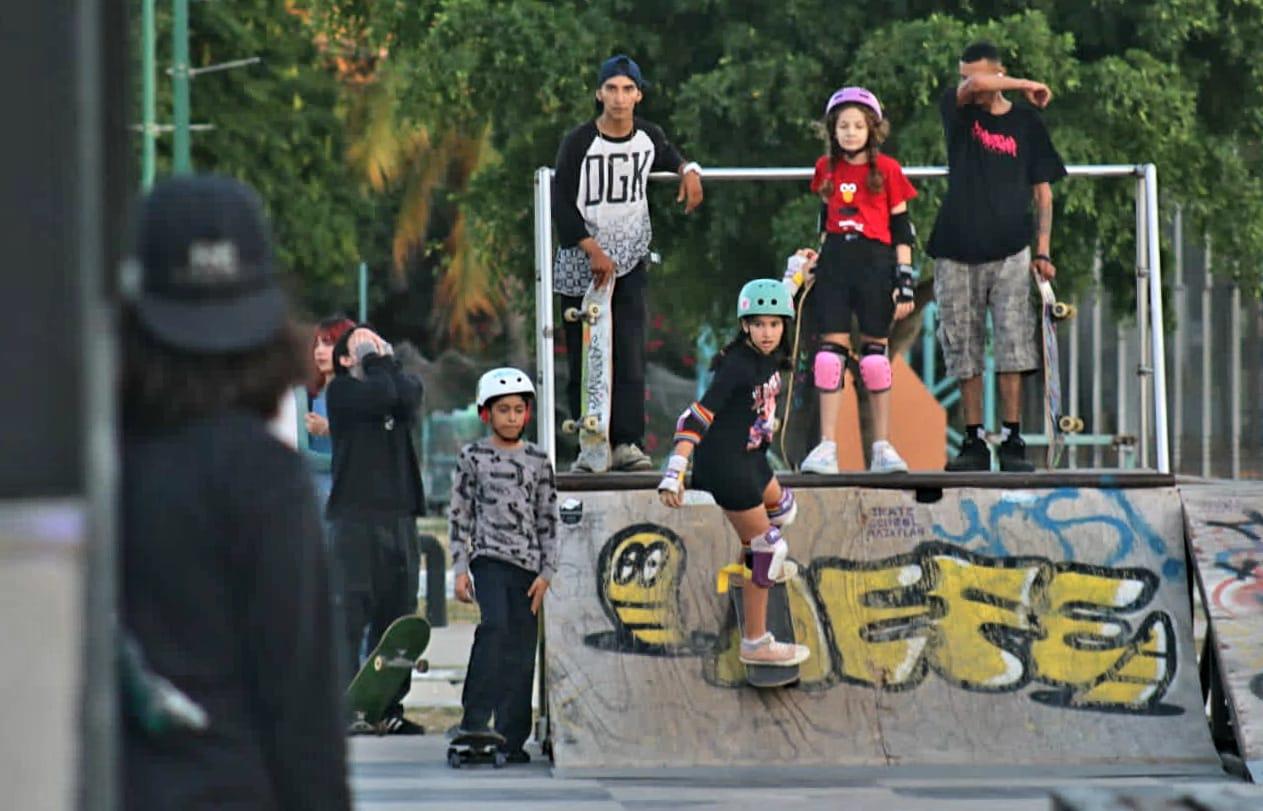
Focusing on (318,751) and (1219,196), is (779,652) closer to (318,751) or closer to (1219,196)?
(318,751)

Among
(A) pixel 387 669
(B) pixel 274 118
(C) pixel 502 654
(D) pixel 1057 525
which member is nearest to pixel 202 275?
(C) pixel 502 654

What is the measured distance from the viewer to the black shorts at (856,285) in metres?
11.1

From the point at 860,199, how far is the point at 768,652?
2115 millimetres

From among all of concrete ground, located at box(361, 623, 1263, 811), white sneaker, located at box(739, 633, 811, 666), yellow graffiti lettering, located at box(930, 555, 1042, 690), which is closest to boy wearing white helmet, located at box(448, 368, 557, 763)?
concrete ground, located at box(361, 623, 1263, 811)

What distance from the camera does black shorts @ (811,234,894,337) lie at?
11.1 metres

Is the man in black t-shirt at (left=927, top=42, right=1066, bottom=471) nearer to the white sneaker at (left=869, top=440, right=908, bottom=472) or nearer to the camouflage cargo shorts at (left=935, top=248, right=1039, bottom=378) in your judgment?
the camouflage cargo shorts at (left=935, top=248, right=1039, bottom=378)

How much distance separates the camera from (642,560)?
10.8 meters

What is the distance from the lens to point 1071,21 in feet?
83.0

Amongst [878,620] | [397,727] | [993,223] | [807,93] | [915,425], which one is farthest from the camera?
[807,93]

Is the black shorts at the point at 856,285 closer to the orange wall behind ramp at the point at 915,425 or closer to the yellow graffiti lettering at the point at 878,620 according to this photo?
the yellow graffiti lettering at the point at 878,620

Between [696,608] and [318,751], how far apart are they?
288 inches

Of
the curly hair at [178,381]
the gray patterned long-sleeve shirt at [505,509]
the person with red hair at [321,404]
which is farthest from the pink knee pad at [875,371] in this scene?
the curly hair at [178,381]

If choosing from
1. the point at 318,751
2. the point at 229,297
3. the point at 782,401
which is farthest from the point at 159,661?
the point at 782,401

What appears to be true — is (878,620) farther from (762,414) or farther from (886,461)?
(762,414)
